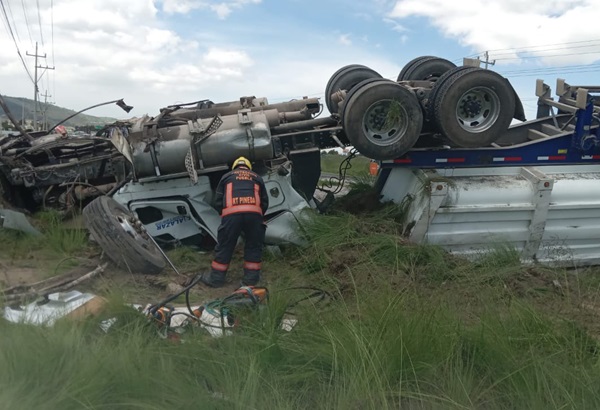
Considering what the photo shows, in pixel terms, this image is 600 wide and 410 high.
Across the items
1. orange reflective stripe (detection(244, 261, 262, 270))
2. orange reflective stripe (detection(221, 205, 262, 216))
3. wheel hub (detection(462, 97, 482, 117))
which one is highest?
wheel hub (detection(462, 97, 482, 117))

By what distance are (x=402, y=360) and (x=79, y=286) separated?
98.1 inches

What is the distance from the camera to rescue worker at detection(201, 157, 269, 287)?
4.60 meters

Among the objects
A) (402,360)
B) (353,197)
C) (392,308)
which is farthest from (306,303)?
(353,197)

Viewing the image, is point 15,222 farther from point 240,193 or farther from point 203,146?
point 240,193

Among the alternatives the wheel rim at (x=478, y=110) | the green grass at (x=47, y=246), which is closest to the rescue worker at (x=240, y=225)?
the green grass at (x=47, y=246)

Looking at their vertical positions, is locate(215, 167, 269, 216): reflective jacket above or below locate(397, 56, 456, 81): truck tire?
below

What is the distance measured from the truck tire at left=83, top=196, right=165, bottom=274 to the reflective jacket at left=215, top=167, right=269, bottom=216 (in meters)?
0.72

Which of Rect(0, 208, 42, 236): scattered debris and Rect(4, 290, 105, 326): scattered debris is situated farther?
Rect(0, 208, 42, 236): scattered debris

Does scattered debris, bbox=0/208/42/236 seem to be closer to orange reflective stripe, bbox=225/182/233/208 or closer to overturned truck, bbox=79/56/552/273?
overturned truck, bbox=79/56/552/273

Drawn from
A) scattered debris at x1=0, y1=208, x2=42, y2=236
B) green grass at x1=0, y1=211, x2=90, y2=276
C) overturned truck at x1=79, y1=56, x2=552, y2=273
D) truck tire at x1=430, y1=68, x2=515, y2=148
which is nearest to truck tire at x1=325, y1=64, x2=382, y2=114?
overturned truck at x1=79, y1=56, x2=552, y2=273

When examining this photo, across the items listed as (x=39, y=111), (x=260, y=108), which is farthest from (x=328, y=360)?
(x=39, y=111)

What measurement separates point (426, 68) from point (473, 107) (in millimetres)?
1370

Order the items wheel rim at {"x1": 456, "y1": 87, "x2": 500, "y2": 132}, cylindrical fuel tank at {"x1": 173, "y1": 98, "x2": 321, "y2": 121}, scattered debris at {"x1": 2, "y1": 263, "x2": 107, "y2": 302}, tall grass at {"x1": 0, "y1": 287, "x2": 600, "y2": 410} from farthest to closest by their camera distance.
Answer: cylindrical fuel tank at {"x1": 173, "y1": 98, "x2": 321, "y2": 121} → wheel rim at {"x1": 456, "y1": 87, "x2": 500, "y2": 132} → scattered debris at {"x1": 2, "y1": 263, "x2": 107, "y2": 302} → tall grass at {"x1": 0, "y1": 287, "x2": 600, "y2": 410}

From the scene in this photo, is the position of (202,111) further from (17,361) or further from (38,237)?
(17,361)
